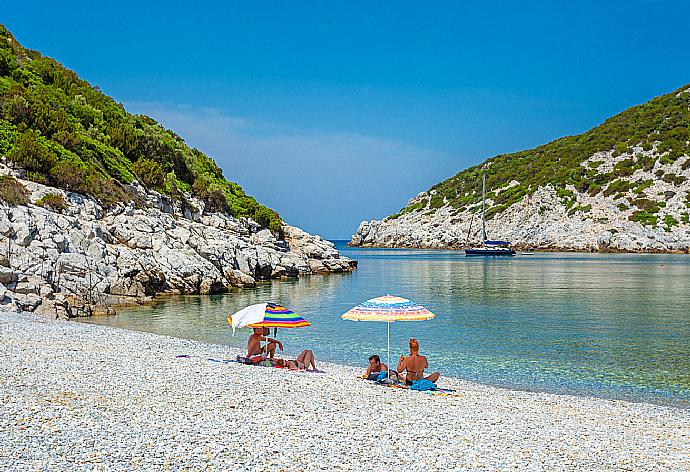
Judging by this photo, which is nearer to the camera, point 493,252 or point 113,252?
point 113,252

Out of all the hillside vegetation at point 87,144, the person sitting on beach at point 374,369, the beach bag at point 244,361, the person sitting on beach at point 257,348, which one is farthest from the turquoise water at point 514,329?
the hillside vegetation at point 87,144

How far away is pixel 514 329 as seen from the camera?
25.3 meters

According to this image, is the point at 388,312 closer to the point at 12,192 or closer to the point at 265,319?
the point at 265,319

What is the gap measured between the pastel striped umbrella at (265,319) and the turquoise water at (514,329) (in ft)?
15.7

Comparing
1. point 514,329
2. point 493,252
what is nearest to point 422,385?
point 514,329

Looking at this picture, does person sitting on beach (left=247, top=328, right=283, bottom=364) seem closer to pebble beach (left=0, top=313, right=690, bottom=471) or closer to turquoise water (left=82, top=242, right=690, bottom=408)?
pebble beach (left=0, top=313, right=690, bottom=471)

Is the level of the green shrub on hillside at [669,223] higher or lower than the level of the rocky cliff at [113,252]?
higher

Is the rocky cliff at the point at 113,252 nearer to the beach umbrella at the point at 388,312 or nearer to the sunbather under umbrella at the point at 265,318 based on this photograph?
the sunbather under umbrella at the point at 265,318

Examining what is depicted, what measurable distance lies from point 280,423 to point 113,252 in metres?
24.1

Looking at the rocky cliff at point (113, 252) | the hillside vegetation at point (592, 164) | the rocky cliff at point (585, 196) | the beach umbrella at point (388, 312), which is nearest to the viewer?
the beach umbrella at point (388, 312)

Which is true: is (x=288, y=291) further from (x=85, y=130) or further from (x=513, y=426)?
(x=513, y=426)

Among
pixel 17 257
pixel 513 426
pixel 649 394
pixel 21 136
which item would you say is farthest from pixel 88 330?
pixel 21 136

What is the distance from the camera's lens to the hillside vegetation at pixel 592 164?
10953 centimetres

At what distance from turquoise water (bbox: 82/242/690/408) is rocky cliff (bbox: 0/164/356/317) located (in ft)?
4.91
